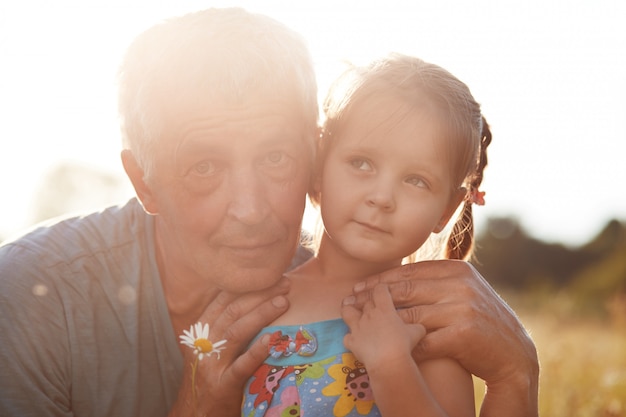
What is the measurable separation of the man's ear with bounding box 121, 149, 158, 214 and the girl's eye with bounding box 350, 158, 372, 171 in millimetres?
1169

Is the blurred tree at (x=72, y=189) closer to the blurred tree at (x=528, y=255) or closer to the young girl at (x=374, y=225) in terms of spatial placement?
the blurred tree at (x=528, y=255)

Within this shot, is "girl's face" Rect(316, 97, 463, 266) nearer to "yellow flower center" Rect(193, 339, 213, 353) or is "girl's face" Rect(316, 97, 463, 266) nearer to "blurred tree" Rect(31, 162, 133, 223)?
"yellow flower center" Rect(193, 339, 213, 353)

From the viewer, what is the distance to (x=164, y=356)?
397cm

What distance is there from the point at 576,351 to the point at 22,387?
4.65m

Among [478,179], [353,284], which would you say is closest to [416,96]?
[478,179]

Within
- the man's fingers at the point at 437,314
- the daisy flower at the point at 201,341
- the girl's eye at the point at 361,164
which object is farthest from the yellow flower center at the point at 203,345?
the girl's eye at the point at 361,164

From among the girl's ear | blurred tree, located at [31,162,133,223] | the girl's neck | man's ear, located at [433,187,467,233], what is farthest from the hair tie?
blurred tree, located at [31,162,133,223]

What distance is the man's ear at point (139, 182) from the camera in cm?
392

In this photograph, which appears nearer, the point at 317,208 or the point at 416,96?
the point at 416,96

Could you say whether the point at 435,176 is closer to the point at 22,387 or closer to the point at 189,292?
the point at 189,292

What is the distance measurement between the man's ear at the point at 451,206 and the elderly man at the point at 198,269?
20 cm

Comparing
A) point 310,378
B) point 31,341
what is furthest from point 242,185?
point 31,341

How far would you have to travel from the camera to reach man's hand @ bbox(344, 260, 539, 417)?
3188 mm

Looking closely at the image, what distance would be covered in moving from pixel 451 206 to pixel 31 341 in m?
2.11
